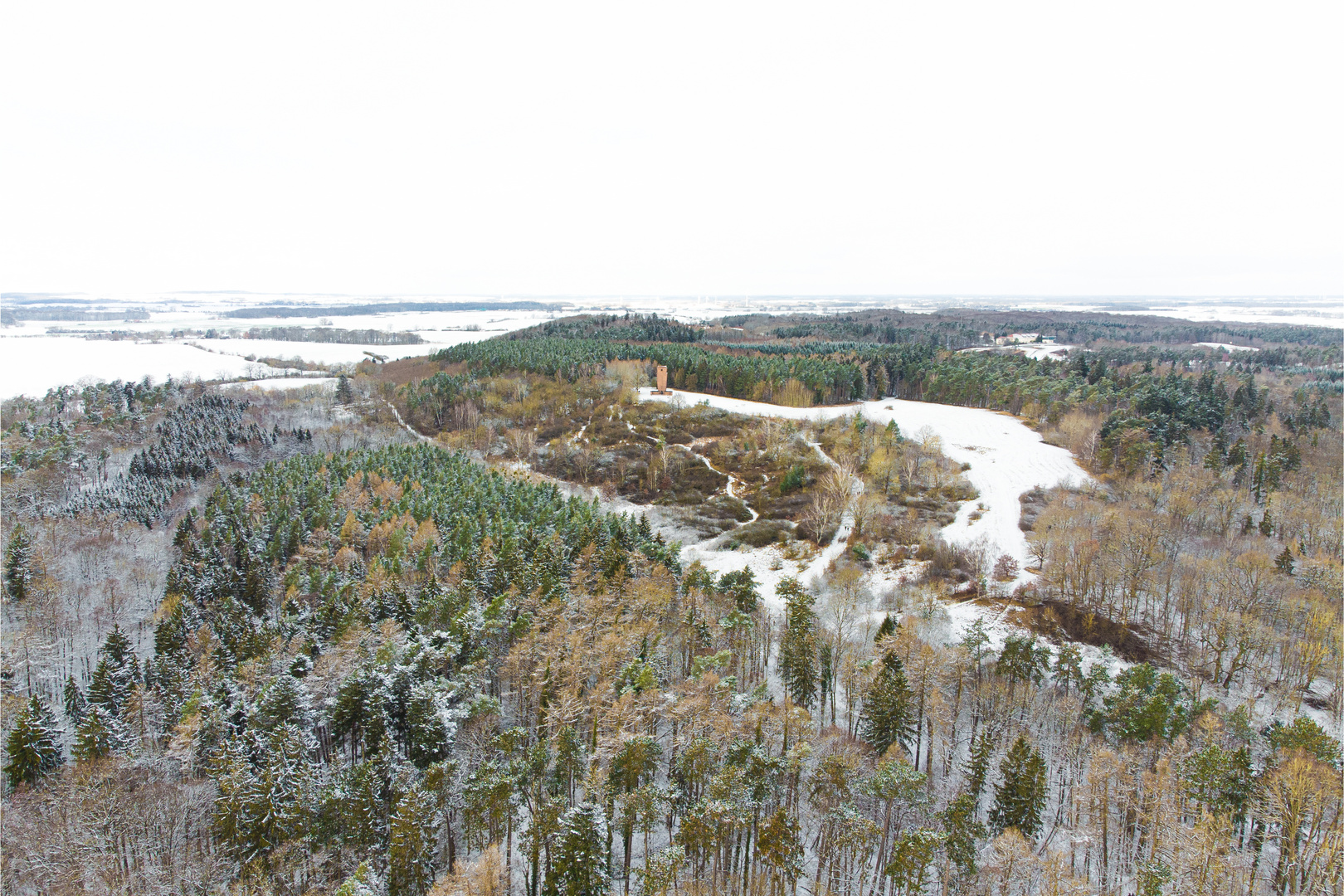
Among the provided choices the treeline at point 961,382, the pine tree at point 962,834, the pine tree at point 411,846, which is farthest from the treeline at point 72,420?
the pine tree at point 962,834

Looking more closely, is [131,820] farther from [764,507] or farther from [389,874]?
[764,507]

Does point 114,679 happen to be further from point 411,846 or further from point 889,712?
point 889,712

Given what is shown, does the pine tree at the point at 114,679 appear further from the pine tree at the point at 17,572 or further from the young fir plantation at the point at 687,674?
the pine tree at the point at 17,572

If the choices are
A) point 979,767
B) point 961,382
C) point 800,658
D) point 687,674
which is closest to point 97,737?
point 687,674

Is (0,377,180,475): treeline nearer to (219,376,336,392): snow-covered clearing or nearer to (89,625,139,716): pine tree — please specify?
(219,376,336,392): snow-covered clearing

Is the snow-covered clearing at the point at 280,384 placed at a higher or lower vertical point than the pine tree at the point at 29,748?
higher

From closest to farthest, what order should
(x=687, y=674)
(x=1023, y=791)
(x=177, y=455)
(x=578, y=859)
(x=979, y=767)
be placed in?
(x=578, y=859)
(x=1023, y=791)
(x=979, y=767)
(x=687, y=674)
(x=177, y=455)
